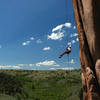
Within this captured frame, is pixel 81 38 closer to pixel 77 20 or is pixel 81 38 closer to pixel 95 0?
pixel 77 20

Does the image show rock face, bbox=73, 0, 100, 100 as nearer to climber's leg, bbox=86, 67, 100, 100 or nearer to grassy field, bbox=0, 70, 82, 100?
climber's leg, bbox=86, 67, 100, 100

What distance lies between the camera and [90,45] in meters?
6.64

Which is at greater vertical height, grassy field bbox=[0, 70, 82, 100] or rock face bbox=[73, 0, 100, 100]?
rock face bbox=[73, 0, 100, 100]

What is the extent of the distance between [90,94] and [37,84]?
5848cm

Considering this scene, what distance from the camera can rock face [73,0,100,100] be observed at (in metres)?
6.39

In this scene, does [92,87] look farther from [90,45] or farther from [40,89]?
[40,89]

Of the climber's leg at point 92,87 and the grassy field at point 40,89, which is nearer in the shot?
the climber's leg at point 92,87

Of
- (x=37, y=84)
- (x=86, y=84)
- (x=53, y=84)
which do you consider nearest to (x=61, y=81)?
(x=53, y=84)

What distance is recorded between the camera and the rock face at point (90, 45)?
6.39m

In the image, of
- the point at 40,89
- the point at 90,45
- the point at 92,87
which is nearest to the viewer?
the point at 92,87

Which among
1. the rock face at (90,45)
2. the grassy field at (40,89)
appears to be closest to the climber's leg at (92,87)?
the rock face at (90,45)

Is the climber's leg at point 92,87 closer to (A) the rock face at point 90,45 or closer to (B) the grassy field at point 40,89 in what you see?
(A) the rock face at point 90,45

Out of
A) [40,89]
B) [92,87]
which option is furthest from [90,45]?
[40,89]

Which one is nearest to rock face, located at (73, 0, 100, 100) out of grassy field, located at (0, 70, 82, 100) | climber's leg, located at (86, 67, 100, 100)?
climber's leg, located at (86, 67, 100, 100)
